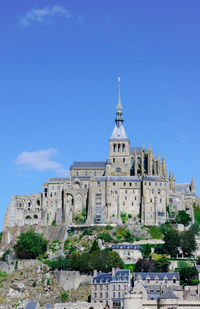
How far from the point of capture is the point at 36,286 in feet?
316

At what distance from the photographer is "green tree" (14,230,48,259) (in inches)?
4186

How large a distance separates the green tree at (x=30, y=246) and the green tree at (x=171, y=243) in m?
20.3

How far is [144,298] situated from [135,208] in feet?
116

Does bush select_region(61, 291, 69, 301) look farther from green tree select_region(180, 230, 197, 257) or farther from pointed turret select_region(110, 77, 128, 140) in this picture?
pointed turret select_region(110, 77, 128, 140)

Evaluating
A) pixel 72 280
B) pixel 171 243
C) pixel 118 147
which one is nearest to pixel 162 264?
pixel 171 243

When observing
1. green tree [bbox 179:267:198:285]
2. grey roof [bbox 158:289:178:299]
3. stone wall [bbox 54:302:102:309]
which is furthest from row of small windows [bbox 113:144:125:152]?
grey roof [bbox 158:289:178:299]

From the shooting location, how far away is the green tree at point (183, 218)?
114188 mm

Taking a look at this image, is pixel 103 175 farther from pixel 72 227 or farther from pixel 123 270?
pixel 123 270

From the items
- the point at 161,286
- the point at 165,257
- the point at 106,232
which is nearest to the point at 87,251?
the point at 106,232

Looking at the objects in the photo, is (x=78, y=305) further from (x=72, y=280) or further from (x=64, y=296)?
(x=72, y=280)

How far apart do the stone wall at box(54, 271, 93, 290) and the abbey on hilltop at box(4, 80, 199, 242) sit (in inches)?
769

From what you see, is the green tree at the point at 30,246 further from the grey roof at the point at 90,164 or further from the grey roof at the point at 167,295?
the grey roof at the point at 167,295

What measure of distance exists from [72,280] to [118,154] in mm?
36098

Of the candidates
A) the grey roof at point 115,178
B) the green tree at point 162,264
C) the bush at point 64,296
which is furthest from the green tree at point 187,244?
the bush at point 64,296
